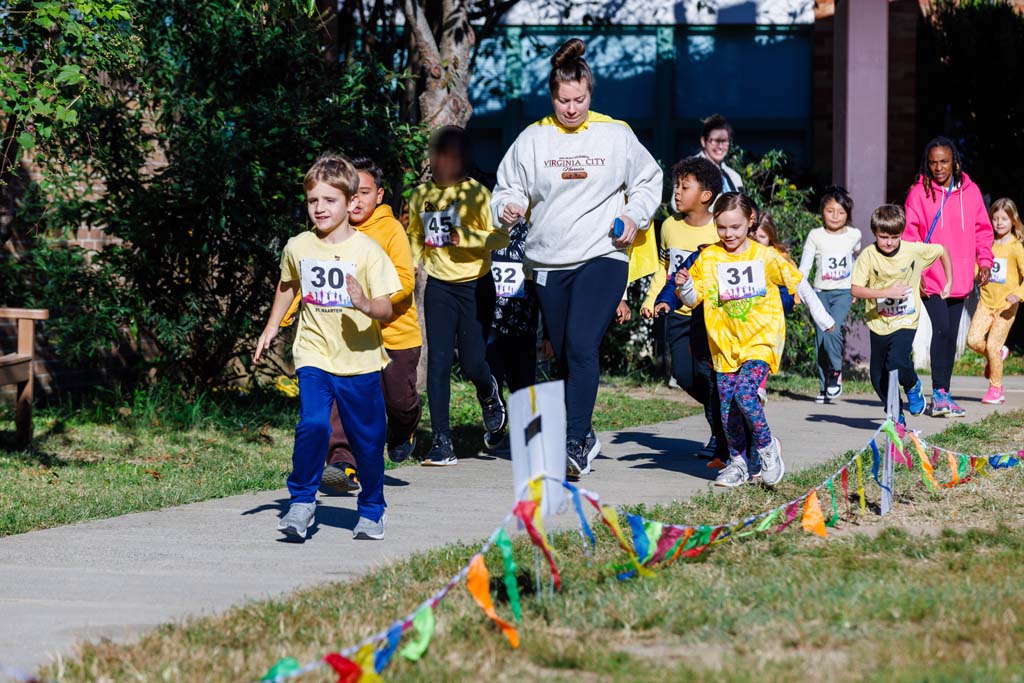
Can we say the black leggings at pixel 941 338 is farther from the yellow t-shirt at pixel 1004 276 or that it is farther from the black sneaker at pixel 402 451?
the black sneaker at pixel 402 451

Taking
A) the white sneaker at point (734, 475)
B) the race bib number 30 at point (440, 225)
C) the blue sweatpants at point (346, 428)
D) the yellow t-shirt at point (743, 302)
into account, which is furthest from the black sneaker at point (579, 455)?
the blue sweatpants at point (346, 428)

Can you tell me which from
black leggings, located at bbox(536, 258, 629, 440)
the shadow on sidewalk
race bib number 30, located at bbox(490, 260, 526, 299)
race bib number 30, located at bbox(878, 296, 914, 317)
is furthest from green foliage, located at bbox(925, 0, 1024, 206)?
black leggings, located at bbox(536, 258, 629, 440)

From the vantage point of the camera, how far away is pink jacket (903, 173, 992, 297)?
10.4 m

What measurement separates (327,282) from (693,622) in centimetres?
225

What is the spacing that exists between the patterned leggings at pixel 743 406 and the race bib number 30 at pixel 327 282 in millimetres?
2209

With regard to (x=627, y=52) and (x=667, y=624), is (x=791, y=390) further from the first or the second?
(x=667, y=624)

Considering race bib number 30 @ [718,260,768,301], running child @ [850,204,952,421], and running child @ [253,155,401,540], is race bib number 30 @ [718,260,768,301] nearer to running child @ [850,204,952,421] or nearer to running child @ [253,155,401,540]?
running child @ [253,155,401,540]

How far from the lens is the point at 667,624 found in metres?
4.12

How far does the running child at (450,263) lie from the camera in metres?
7.69

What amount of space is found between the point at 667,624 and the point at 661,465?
367 cm

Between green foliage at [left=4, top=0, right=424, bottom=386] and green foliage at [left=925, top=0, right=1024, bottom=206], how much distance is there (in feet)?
24.0

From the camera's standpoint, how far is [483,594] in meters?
4.04

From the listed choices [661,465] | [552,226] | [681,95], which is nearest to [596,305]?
[552,226]

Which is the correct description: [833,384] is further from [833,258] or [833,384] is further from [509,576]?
[509,576]
